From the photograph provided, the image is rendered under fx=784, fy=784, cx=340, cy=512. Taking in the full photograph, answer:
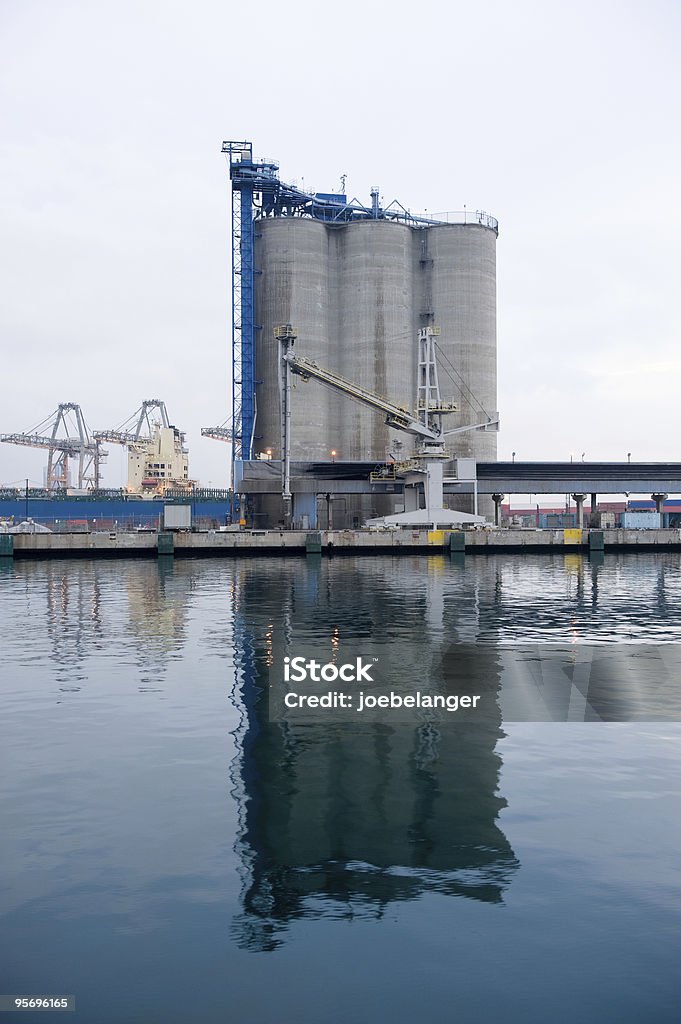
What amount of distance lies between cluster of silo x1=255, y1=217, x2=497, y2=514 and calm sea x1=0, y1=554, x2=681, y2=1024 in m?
91.1

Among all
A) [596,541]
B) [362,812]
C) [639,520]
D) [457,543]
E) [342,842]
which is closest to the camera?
[342,842]

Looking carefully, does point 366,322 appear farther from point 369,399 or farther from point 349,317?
point 369,399

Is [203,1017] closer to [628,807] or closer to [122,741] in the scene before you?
[628,807]

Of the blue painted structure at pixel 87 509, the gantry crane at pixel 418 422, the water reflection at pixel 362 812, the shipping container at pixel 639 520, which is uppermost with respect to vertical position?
the gantry crane at pixel 418 422

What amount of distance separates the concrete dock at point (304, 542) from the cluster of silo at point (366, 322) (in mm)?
25096

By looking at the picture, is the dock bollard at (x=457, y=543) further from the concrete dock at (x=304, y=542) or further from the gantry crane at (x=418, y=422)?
the gantry crane at (x=418, y=422)

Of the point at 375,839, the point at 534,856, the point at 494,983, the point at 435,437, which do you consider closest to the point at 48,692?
the point at 375,839

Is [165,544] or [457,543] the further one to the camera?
[457,543]

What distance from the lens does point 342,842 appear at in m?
11.2

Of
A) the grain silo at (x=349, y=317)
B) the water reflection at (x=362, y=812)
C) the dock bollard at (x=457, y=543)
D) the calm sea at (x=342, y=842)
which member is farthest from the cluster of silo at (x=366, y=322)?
the water reflection at (x=362, y=812)

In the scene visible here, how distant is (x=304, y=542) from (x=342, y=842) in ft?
249

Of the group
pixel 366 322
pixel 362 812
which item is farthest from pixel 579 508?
pixel 362 812

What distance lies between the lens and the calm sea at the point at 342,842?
7926mm

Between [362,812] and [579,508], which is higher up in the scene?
[579,508]
